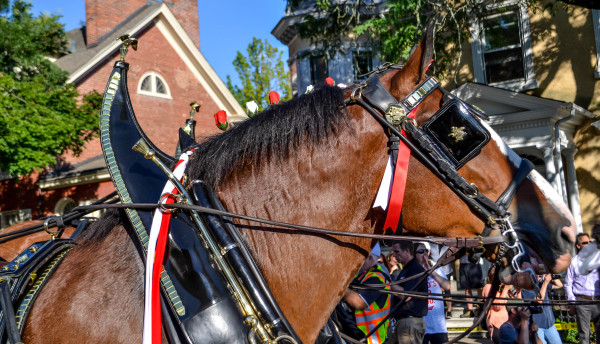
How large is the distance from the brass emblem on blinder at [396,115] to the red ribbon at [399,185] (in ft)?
0.29

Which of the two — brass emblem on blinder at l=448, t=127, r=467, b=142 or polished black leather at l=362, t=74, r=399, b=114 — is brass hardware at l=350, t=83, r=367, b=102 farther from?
brass emblem on blinder at l=448, t=127, r=467, b=142

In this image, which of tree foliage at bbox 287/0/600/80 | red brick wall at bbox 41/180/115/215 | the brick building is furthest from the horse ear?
red brick wall at bbox 41/180/115/215

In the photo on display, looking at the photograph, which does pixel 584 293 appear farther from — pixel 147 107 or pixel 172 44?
pixel 172 44

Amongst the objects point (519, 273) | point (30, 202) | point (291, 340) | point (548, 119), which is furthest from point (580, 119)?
point (30, 202)

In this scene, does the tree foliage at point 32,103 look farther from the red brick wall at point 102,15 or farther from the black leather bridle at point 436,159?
the black leather bridle at point 436,159

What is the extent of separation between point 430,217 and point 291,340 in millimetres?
780

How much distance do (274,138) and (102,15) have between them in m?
23.5

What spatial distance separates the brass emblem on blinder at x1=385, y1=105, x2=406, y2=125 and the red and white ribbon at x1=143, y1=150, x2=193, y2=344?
3.12 ft

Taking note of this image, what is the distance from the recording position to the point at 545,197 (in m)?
2.19

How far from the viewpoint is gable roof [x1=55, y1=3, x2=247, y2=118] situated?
2066 cm

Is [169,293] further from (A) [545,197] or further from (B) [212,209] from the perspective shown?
(A) [545,197]

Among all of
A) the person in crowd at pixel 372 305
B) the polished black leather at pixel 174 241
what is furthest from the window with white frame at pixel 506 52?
the polished black leather at pixel 174 241

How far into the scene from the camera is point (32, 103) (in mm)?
13602

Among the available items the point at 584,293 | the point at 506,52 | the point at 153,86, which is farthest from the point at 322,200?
the point at 153,86
